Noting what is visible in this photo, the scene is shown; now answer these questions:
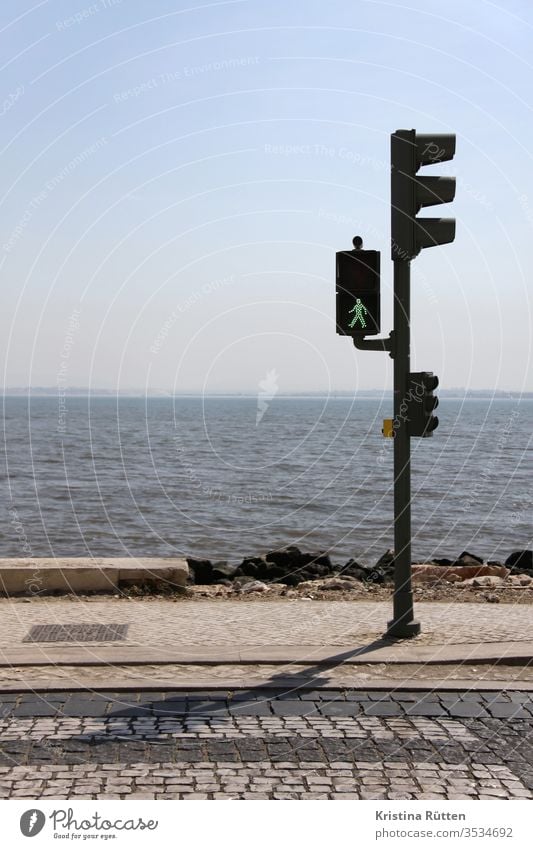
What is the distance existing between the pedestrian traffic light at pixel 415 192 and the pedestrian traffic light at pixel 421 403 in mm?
998

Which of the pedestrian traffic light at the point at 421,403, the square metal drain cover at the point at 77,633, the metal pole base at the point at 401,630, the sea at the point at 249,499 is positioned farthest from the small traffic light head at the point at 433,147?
the sea at the point at 249,499

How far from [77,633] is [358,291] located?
3.67 meters

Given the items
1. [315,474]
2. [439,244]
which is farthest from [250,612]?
[315,474]

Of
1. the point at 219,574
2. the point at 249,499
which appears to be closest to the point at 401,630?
the point at 219,574

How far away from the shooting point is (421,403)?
901cm

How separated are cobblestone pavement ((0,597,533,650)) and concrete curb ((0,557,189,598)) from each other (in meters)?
0.25

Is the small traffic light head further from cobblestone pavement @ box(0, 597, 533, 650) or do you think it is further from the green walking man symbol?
cobblestone pavement @ box(0, 597, 533, 650)

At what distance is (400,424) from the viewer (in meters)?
9.05

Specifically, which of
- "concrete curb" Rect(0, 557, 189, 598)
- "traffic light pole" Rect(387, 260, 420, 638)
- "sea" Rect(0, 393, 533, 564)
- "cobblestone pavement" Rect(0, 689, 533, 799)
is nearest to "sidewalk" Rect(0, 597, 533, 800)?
"cobblestone pavement" Rect(0, 689, 533, 799)

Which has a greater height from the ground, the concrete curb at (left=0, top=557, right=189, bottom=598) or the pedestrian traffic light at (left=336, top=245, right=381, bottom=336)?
the pedestrian traffic light at (left=336, top=245, right=381, bottom=336)

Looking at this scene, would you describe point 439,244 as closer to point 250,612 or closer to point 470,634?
point 470,634

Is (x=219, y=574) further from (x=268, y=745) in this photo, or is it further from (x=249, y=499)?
(x=249, y=499)

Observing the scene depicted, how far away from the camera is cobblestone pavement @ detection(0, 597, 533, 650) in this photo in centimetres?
895

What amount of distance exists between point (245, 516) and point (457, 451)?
35.3 metres
